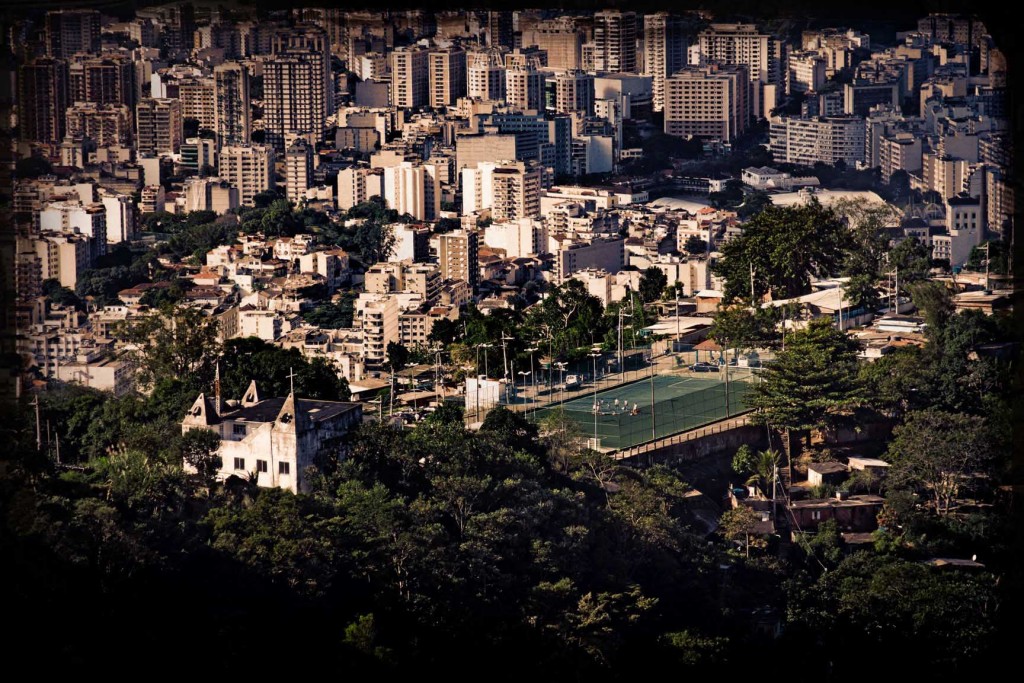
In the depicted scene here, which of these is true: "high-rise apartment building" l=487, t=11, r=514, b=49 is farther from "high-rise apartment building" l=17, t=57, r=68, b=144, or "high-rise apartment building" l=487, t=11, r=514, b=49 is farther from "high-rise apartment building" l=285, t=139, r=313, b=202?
"high-rise apartment building" l=285, t=139, r=313, b=202

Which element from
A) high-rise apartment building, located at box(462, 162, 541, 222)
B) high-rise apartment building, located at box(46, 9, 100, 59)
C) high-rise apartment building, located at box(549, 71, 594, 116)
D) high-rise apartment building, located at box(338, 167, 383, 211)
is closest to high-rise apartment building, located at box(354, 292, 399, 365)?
high-rise apartment building, located at box(462, 162, 541, 222)

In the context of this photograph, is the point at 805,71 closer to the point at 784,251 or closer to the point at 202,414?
the point at 784,251

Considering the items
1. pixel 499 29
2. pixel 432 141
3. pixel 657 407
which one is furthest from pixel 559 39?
pixel 432 141

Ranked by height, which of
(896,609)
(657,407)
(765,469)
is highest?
(657,407)

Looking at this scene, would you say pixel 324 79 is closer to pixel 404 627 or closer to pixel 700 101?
pixel 700 101

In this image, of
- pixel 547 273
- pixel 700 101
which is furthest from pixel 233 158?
pixel 700 101

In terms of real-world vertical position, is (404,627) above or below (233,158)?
below

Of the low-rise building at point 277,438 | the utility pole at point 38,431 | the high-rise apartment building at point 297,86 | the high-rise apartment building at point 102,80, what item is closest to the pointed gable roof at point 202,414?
the low-rise building at point 277,438
